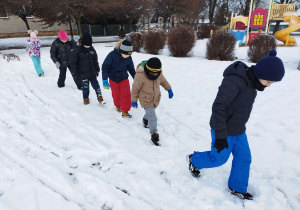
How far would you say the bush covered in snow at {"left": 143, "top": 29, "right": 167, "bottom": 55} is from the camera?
11898 millimetres

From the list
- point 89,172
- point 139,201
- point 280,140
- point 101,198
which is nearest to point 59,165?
point 89,172

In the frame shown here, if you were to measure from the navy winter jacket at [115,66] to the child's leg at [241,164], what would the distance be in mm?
2477

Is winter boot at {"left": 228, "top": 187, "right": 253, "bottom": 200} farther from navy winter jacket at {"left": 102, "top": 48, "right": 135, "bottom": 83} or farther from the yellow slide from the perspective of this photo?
the yellow slide

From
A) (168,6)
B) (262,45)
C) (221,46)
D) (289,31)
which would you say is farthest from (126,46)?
Answer: (168,6)

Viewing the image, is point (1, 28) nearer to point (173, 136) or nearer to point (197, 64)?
point (197, 64)

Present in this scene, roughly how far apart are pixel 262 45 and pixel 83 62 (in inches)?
316

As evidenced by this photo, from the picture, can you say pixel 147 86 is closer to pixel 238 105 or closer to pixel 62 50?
pixel 238 105

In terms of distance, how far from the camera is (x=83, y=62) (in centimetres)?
442

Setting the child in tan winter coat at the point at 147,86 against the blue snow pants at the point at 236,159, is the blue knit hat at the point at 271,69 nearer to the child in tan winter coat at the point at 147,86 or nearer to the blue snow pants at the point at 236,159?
the blue snow pants at the point at 236,159

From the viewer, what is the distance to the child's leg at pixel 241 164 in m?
2.22

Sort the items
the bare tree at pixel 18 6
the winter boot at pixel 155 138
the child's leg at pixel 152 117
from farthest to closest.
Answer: the bare tree at pixel 18 6
the winter boot at pixel 155 138
the child's leg at pixel 152 117

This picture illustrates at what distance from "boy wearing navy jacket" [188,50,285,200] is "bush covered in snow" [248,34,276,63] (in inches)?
320

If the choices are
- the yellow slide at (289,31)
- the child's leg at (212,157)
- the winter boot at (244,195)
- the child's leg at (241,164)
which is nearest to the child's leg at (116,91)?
the child's leg at (212,157)

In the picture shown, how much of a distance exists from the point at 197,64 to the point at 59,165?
25.1 ft
